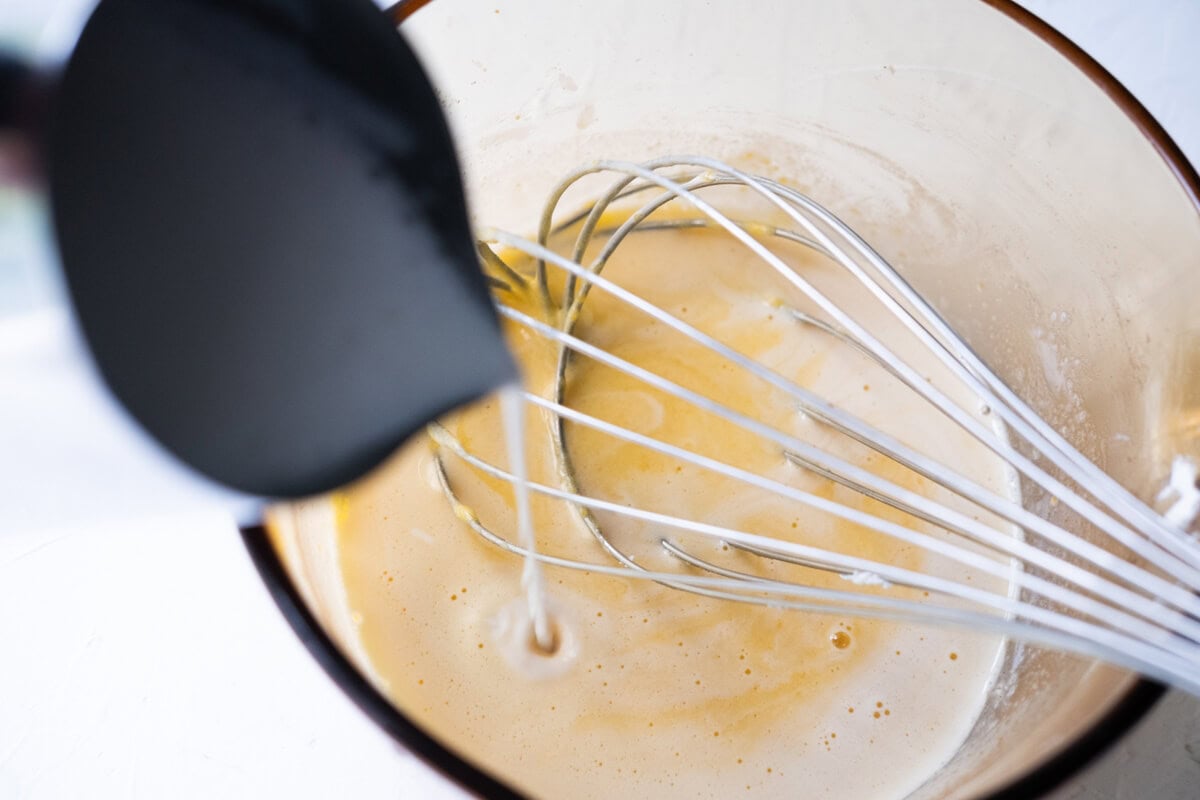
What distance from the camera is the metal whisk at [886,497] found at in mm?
325

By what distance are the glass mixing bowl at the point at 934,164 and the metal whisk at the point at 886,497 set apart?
0.03 m

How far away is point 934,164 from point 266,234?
40cm

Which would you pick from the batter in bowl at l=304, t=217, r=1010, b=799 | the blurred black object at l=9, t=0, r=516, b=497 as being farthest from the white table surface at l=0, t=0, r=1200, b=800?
the blurred black object at l=9, t=0, r=516, b=497

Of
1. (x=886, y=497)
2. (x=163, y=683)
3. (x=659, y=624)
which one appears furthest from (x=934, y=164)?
(x=163, y=683)

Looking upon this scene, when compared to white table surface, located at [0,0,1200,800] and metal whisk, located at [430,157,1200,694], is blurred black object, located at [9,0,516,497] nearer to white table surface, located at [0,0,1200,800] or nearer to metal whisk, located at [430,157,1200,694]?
metal whisk, located at [430,157,1200,694]

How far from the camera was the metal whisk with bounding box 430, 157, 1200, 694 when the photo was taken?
1.07 ft

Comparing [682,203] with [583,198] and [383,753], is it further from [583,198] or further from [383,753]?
[383,753]

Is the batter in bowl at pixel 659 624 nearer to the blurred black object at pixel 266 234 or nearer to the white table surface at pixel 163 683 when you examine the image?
the white table surface at pixel 163 683

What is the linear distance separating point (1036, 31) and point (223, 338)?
403mm

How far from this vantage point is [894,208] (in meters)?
0.59

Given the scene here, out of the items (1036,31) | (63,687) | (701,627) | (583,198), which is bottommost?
Answer: (63,687)

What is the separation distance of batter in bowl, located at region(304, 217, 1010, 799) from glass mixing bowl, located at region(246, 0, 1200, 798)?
34mm

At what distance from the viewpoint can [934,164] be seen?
550mm

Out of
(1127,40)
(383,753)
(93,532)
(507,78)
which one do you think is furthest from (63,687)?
(1127,40)
